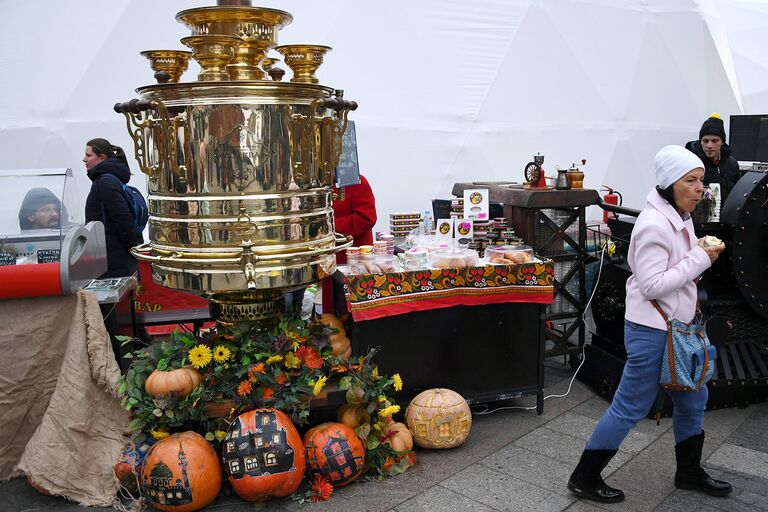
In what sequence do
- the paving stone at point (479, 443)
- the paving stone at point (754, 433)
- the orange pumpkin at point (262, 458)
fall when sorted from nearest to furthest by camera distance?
the orange pumpkin at point (262, 458) < the paving stone at point (479, 443) < the paving stone at point (754, 433)

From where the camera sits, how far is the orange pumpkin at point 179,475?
3.75 metres

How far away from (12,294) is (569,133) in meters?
8.28

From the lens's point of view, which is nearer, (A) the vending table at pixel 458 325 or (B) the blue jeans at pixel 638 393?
(B) the blue jeans at pixel 638 393

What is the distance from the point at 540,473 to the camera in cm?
429

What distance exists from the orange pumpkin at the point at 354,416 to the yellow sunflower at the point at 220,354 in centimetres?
85

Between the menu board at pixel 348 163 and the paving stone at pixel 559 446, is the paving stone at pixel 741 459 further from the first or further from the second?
the menu board at pixel 348 163

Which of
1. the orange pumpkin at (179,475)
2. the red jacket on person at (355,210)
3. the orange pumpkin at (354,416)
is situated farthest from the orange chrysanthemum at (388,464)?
the red jacket on person at (355,210)

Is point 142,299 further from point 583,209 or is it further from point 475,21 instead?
point 475,21

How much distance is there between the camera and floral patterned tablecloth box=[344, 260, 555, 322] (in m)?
4.59

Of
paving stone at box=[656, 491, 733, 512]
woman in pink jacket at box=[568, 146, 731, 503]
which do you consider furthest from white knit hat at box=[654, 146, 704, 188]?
paving stone at box=[656, 491, 733, 512]

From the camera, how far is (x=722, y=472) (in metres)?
4.26

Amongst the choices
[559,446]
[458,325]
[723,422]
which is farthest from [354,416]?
[723,422]

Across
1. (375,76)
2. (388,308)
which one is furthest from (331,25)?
(388,308)

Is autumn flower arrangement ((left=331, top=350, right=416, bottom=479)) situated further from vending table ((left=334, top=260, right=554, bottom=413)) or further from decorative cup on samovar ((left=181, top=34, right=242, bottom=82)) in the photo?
decorative cup on samovar ((left=181, top=34, right=242, bottom=82))
